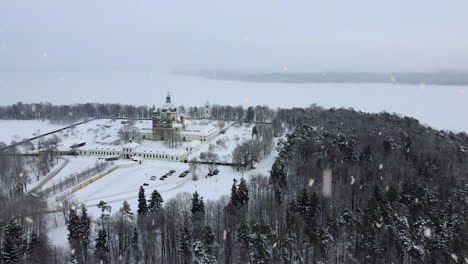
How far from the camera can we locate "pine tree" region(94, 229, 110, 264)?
2300 cm

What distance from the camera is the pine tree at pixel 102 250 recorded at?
906 inches

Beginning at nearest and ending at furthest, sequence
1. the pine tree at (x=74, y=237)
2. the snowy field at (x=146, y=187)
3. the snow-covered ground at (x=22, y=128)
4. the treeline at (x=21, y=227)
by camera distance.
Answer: the treeline at (x=21, y=227)
the pine tree at (x=74, y=237)
the snowy field at (x=146, y=187)
the snow-covered ground at (x=22, y=128)

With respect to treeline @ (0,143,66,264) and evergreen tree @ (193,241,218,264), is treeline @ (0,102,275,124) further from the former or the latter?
evergreen tree @ (193,241,218,264)

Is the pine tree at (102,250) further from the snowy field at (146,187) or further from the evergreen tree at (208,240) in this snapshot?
the evergreen tree at (208,240)

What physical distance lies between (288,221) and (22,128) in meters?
71.8

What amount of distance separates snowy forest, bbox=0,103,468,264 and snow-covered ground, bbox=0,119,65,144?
3257 centimetres

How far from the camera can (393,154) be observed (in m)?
41.4

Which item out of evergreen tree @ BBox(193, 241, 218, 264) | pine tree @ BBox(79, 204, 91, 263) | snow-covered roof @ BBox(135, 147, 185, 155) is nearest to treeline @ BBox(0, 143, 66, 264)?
pine tree @ BBox(79, 204, 91, 263)

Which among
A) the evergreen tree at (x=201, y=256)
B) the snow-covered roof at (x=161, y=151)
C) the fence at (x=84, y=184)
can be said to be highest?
the snow-covered roof at (x=161, y=151)

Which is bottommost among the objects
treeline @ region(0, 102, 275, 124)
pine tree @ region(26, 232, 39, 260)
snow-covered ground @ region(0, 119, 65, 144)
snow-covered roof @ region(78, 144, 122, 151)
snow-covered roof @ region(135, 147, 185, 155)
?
pine tree @ region(26, 232, 39, 260)

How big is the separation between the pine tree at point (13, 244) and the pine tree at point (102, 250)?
4.39 meters

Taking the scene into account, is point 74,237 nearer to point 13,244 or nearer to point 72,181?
point 13,244

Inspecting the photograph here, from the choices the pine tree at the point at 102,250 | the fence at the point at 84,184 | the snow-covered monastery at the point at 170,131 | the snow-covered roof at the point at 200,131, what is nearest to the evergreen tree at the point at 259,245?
the pine tree at the point at 102,250

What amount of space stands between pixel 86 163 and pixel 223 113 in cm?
4619
